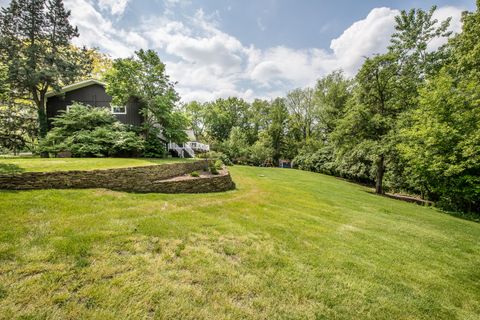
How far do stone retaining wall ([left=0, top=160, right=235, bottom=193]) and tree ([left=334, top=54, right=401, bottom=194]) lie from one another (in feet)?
40.6

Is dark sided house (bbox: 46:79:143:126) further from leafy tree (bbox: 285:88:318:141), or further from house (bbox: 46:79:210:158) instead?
leafy tree (bbox: 285:88:318:141)

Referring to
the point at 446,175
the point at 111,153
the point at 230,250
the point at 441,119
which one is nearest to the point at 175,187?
the point at 230,250

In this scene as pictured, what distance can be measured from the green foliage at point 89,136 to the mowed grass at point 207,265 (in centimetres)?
737

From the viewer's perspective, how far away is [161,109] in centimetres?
1511

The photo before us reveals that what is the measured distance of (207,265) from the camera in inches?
148

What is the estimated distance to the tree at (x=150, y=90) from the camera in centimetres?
1431

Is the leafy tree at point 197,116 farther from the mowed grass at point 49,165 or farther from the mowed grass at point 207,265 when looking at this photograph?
the mowed grass at point 207,265

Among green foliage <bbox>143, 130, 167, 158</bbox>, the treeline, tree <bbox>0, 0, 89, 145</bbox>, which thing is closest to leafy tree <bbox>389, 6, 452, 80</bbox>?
the treeline

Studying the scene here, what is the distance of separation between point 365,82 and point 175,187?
17.8 metres

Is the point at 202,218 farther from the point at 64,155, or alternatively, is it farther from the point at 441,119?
the point at 441,119

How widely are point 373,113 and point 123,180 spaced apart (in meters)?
19.5

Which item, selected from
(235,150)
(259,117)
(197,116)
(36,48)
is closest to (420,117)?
(235,150)

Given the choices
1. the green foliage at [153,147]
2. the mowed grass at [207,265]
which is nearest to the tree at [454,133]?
the mowed grass at [207,265]

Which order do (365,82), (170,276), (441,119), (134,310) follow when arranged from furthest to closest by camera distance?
(365,82) → (441,119) → (170,276) → (134,310)
